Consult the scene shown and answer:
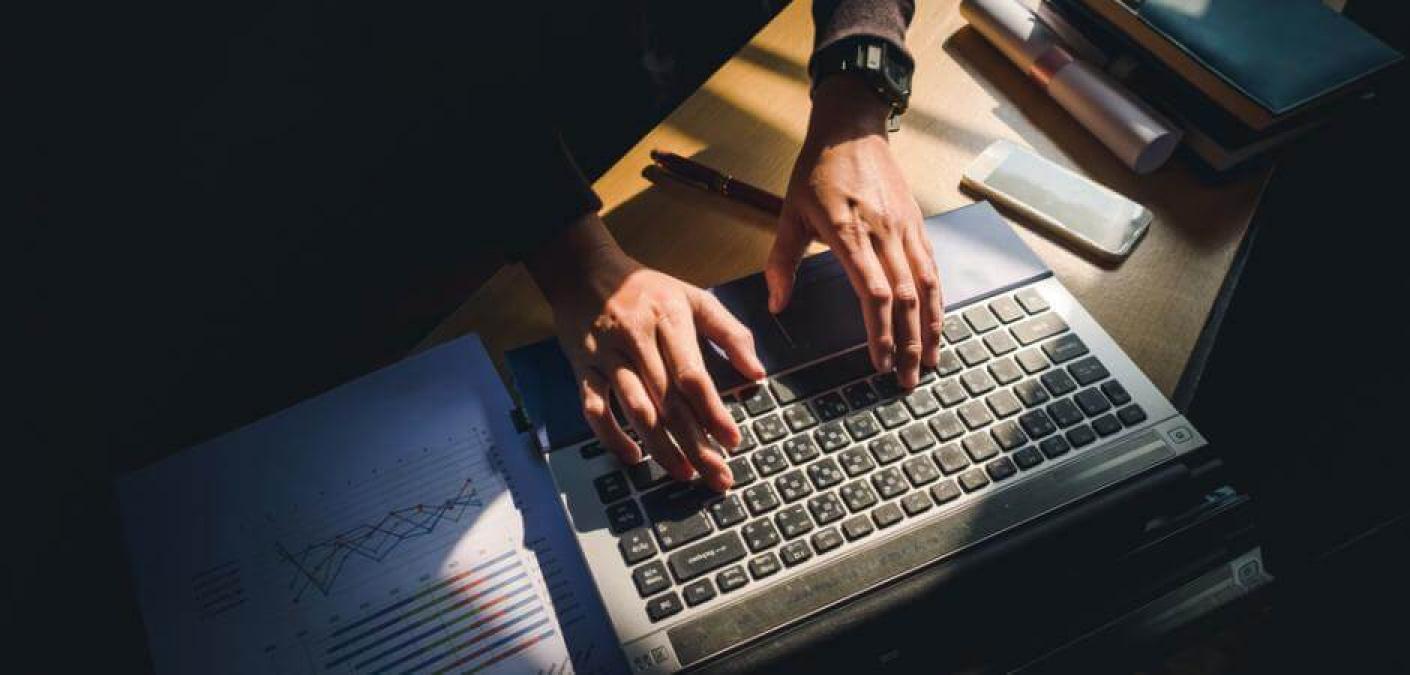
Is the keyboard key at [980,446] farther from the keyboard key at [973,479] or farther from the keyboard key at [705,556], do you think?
the keyboard key at [705,556]

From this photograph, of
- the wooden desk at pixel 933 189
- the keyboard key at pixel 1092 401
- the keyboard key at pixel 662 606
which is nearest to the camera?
the keyboard key at pixel 662 606

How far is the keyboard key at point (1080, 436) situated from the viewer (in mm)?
617

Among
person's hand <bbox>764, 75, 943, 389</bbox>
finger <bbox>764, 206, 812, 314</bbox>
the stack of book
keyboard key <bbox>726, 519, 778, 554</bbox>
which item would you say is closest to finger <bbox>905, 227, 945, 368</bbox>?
person's hand <bbox>764, 75, 943, 389</bbox>

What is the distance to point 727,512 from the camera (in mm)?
576

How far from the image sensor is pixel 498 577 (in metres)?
0.60

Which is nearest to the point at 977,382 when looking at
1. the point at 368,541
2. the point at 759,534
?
the point at 759,534

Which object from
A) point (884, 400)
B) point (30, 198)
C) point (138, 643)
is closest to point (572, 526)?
point (884, 400)

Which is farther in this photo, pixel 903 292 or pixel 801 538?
pixel 903 292

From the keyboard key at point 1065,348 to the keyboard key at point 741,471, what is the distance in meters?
0.29

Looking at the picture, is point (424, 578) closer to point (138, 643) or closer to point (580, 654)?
point (580, 654)

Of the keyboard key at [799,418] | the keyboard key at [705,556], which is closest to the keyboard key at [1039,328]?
the keyboard key at [799,418]

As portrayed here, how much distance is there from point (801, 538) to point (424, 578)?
0.29m

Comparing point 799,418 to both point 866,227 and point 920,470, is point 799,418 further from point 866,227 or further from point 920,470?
point 866,227

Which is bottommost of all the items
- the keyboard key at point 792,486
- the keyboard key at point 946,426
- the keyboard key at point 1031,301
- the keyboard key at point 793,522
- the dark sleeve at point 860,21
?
the keyboard key at point 793,522
